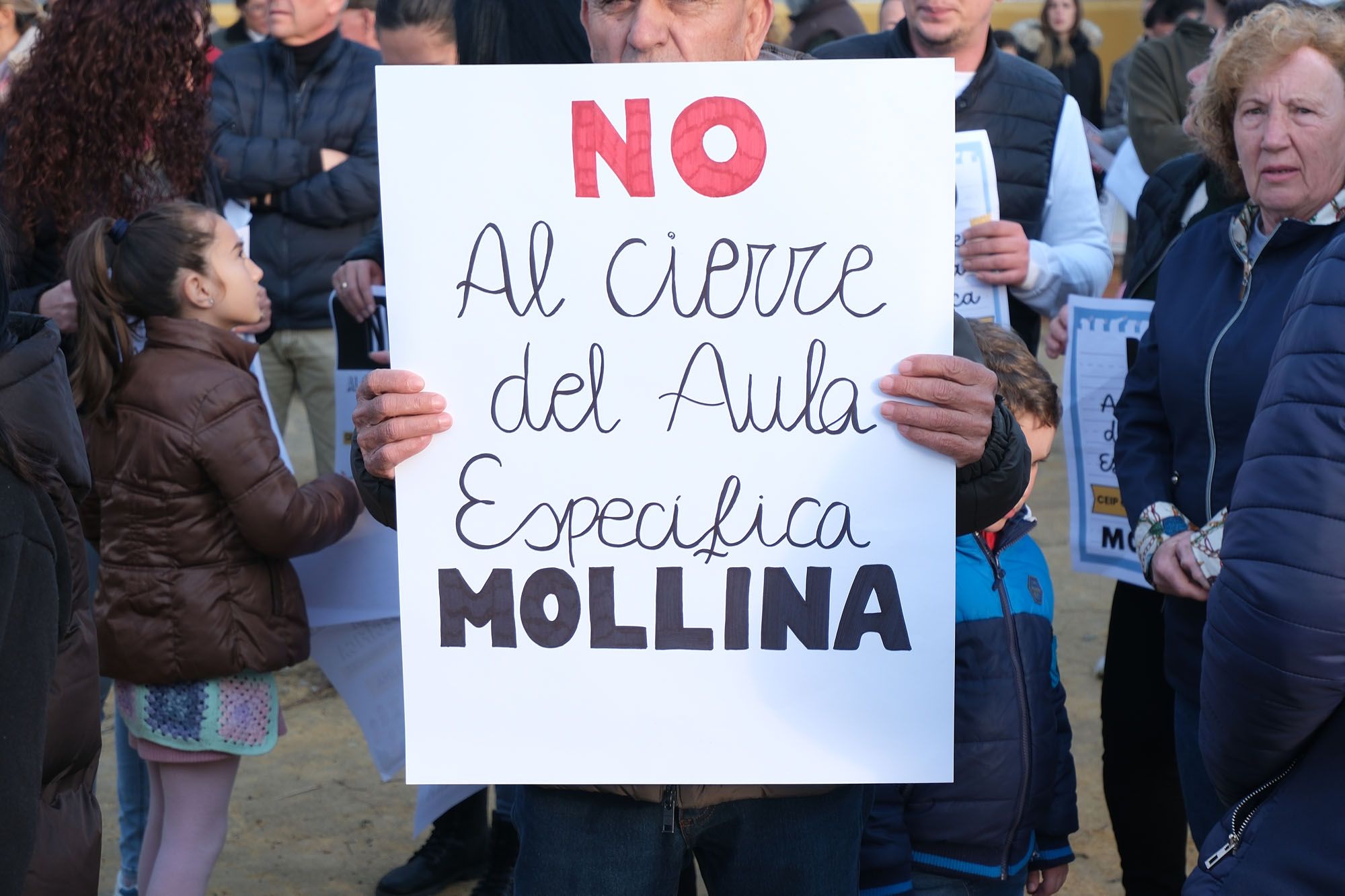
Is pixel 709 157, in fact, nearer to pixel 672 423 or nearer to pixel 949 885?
pixel 672 423

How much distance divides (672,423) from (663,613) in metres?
0.22

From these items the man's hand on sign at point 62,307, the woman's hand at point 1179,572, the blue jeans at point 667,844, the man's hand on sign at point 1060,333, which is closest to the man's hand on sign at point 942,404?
the blue jeans at point 667,844

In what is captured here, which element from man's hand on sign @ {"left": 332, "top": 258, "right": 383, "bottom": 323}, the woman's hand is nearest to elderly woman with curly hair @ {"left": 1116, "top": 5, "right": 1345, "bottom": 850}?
the woman's hand

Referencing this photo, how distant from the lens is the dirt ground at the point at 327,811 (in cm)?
356

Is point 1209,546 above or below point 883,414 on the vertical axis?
below

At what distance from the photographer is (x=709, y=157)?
1574mm

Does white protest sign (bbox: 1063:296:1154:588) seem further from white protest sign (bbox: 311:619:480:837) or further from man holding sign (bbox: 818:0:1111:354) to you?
white protest sign (bbox: 311:619:480:837)

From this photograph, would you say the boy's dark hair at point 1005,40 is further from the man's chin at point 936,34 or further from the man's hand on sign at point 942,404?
the man's hand on sign at point 942,404

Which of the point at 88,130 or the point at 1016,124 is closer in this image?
the point at 88,130

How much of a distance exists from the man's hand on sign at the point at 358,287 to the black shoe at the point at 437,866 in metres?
1.29

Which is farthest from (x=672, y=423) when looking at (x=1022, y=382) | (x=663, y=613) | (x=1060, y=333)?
(x=1060, y=333)

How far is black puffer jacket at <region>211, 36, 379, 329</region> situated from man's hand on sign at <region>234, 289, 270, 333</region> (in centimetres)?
84

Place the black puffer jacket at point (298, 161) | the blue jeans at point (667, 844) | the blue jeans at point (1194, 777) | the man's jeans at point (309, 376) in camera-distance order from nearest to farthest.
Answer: the blue jeans at point (667, 844), the blue jeans at point (1194, 777), the black puffer jacket at point (298, 161), the man's jeans at point (309, 376)

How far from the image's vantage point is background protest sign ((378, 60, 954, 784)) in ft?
5.18
